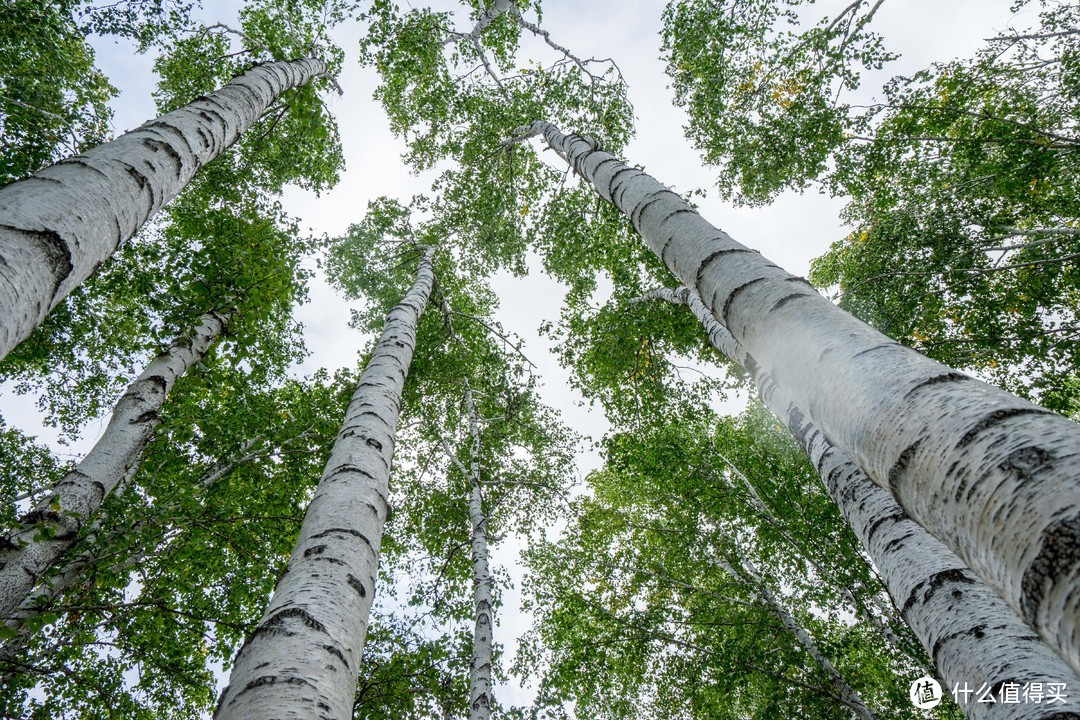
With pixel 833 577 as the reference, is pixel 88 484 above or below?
below

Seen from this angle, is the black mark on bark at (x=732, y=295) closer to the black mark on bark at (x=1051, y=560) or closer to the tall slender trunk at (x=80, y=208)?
the black mark on bark at (x=1051, y=560)

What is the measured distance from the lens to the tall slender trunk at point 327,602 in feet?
5.05

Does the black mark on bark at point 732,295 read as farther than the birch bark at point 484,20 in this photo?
No

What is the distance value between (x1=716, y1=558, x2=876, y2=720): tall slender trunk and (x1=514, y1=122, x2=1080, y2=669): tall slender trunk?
21.9ft

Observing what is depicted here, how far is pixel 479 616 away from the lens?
667 centimetres

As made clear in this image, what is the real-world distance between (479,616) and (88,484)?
4.66 meters

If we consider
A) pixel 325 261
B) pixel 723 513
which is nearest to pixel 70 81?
pixel 325 261

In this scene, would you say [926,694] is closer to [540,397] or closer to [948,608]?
[948,608]

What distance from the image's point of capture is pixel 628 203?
3.55m

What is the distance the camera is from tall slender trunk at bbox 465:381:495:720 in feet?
18.4

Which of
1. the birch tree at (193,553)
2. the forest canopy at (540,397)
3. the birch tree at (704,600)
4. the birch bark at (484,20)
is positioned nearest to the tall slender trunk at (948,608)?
the forest canopy at (540,397)

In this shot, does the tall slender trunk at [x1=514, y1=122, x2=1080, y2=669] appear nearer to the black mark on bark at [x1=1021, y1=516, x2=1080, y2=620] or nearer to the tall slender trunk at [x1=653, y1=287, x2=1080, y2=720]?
the black mark on bark at [x1=1021, y1=516, x2=1080, y2=620]

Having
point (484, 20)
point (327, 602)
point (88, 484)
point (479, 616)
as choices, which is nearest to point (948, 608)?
point (327, 602)

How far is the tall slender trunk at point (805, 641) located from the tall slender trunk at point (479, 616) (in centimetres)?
434
